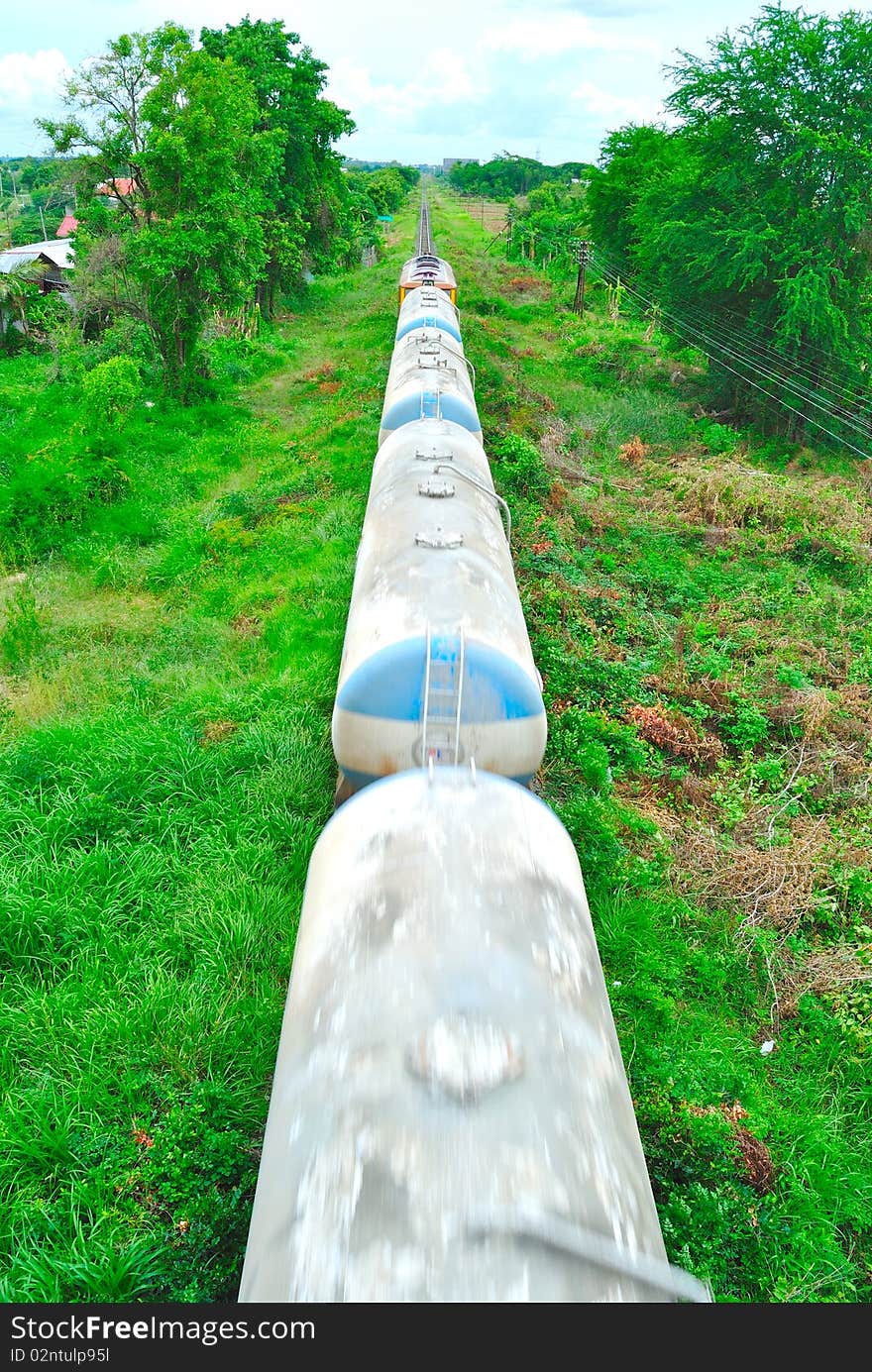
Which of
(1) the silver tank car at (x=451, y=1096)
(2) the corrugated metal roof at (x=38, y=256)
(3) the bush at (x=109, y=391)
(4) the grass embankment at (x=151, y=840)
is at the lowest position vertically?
(4) the grass embankment at (x=151, y=840)

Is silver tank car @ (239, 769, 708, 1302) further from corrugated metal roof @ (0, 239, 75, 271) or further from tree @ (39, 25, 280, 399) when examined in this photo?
corrugated metal roof @ (0, 239, 75, 271)

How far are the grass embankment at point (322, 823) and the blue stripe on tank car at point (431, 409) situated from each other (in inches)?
70.1

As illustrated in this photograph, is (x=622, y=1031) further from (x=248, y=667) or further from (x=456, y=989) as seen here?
(x=248, y=667)

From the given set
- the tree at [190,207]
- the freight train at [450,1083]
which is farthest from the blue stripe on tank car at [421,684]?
the tree at [190,207]

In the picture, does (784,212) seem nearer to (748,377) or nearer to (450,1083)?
(748,377)

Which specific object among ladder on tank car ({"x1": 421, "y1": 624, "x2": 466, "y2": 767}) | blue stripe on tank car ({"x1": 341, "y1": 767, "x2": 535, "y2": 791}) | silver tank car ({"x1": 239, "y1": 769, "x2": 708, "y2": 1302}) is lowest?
blue stripe on tank car ({"x1": 341, "y1": 767, "x2": 535, "y2": 791})

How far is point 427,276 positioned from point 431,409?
394 inches

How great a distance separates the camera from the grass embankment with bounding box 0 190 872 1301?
3527 mm

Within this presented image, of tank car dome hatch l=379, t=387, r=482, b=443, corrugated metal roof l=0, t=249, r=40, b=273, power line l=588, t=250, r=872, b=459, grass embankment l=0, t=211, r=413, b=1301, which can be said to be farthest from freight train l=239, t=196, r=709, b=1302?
corrugated metal roof l=0, t=249, r=40, b=273

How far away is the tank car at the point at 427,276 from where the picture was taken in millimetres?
15461

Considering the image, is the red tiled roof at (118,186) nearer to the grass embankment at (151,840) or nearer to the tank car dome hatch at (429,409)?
the grass embankment at (151,840)

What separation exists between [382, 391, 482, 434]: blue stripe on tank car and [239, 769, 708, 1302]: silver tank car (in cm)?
567

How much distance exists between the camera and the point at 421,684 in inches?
159

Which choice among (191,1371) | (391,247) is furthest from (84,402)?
(391,247)
